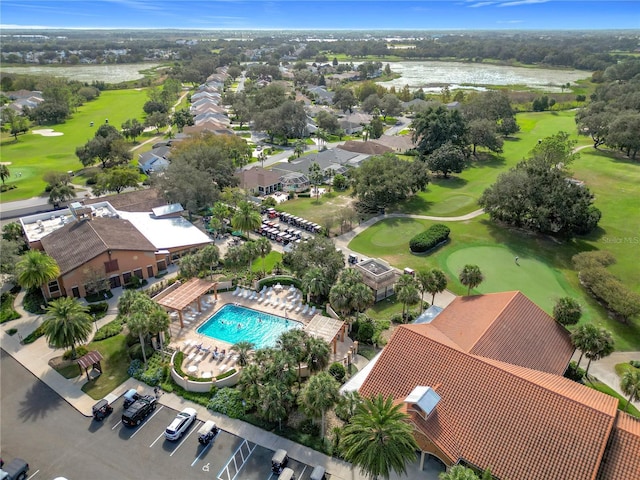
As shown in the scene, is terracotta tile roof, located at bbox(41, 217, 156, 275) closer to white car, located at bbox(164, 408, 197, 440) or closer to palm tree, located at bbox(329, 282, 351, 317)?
white car, located at bbox(164, 408, 197, 440)

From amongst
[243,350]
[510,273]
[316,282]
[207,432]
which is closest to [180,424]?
[207,432]

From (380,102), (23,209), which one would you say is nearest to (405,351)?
(23,209)

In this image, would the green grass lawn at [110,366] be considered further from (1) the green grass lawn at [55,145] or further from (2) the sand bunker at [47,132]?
(2) the sand bunker at [47,132]

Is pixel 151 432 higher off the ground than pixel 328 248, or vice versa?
pixel 328 248

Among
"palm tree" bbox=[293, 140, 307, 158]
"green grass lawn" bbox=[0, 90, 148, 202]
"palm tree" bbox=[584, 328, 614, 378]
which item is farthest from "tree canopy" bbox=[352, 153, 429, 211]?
"green grass lawn" bbox=[0, 90, 148, 202]

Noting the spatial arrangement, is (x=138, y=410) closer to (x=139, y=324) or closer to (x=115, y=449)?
(x=115, y=449)

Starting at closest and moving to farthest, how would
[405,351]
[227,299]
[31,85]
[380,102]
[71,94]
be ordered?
[405,351], [227,299], [380,102], [71,94], [31,85]

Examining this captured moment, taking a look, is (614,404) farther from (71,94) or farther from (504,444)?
(71,94)
